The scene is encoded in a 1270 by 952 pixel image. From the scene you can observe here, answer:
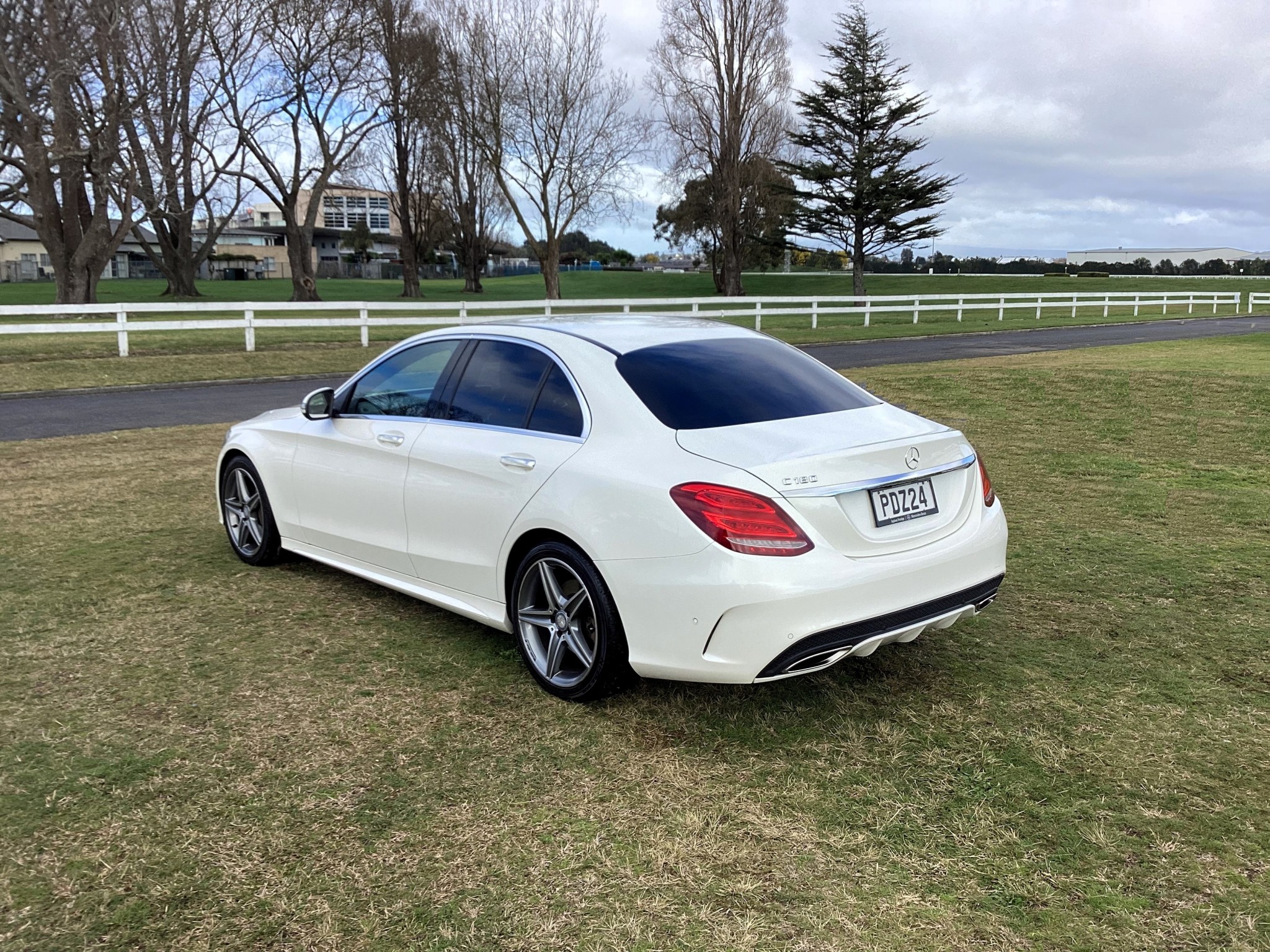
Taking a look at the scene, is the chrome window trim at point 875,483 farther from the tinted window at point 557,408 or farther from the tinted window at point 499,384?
the tinted window at point 499,384

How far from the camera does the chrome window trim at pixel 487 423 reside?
4.38m

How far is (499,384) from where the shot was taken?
487 cm

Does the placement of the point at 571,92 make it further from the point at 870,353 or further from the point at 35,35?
the point at 870,353

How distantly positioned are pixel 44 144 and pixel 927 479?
33.3m

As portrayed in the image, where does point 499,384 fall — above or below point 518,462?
above

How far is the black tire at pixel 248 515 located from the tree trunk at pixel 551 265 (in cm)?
4038

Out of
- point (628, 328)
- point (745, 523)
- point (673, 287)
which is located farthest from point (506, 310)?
point (673, 287)

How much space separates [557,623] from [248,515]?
2.94 metres

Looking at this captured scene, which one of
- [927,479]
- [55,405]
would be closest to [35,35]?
[55,405]

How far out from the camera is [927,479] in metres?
4.16

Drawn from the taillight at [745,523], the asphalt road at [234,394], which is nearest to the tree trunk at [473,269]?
the asphalt road at [234,394]

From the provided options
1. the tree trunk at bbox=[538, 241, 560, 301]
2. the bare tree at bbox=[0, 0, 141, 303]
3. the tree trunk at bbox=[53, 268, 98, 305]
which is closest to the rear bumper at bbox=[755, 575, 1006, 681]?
the bare tree at bbox=[0, 0, 141, 303]

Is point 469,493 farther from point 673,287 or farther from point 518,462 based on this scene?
point 673,287

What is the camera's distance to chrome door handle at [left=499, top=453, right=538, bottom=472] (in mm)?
4391
